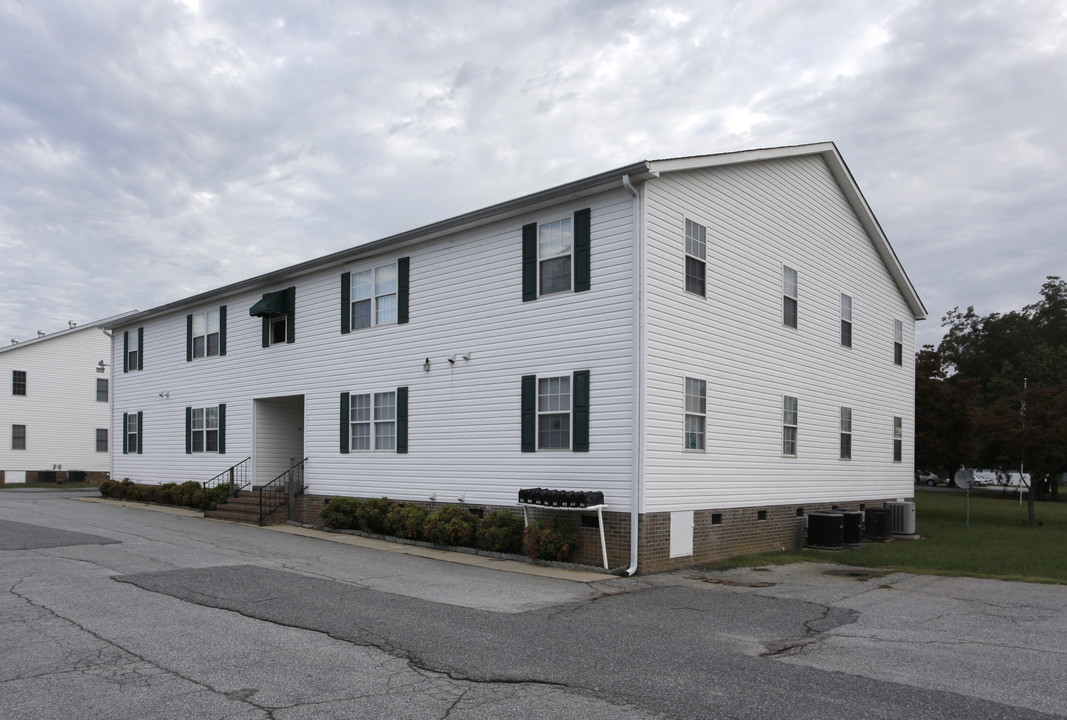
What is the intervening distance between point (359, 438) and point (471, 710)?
45.0 feet

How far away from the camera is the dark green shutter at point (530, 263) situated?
51.1ft

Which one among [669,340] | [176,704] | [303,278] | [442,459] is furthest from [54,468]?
[176,704]

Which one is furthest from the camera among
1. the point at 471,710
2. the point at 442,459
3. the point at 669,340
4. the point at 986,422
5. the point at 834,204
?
the point at 986,422

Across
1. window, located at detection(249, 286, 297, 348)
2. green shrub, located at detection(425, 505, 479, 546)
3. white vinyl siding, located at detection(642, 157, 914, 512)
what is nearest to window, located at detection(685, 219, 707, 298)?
white vinyl siding, located at detection(642, 157, 914, 512)

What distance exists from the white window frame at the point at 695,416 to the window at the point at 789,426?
3502 millimetres

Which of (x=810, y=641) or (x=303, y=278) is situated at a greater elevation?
(x=303, y=278)

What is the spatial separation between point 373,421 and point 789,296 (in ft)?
32.6

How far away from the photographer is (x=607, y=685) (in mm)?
6828

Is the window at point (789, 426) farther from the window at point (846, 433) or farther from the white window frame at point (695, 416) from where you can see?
the white window frame at point (695, 416)

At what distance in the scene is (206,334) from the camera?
2512 cm

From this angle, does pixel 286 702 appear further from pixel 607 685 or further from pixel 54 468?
pixel 54 468

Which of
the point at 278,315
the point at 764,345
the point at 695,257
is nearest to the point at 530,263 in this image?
the point at 695,257

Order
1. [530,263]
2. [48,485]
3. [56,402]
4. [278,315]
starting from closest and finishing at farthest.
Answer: [530,263], [278,315], [48,485], [56,402]

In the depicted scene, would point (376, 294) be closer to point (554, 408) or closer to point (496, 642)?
point (554, 408)
